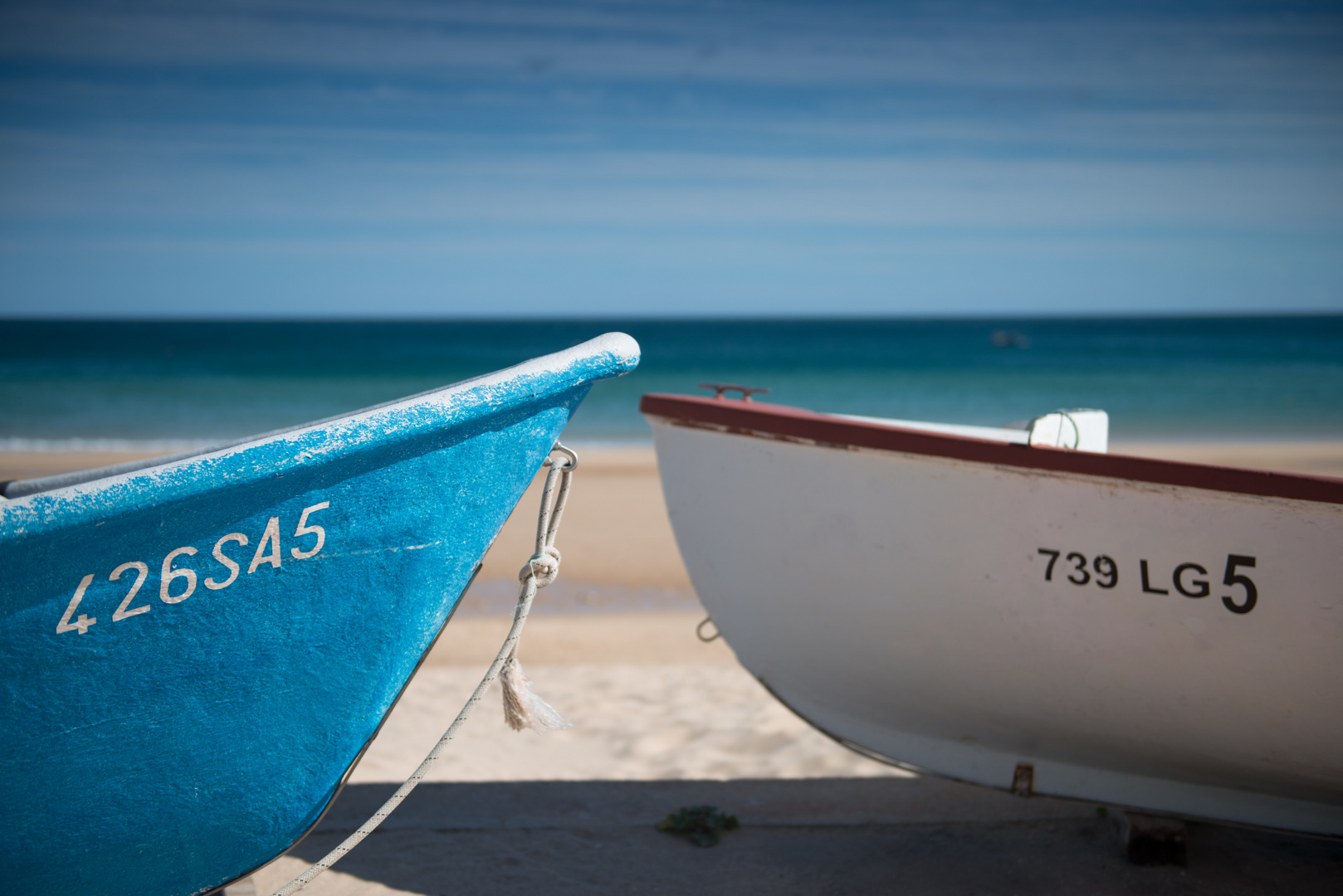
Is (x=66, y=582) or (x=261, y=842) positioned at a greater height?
(x=66, y=582)

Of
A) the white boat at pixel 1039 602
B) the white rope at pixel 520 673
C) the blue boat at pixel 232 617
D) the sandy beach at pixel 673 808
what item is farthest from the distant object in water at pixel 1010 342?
the blue boat at pixel 232 617

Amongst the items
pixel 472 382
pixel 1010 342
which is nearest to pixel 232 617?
pixel 472 382

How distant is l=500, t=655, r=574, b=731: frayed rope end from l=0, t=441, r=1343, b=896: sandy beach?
0.81 meters

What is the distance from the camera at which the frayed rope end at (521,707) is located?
211 centimetres

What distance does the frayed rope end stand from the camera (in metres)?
2.11

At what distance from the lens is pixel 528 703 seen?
2.11 meters

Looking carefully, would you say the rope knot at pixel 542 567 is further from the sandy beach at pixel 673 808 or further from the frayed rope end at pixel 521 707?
the sandy beach at pixel 673 808

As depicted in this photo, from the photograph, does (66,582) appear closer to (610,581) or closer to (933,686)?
(933,686)

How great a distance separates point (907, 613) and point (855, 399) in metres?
24.2

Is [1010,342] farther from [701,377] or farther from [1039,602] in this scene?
[1039,602]

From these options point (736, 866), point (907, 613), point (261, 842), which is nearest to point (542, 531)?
point (261, 842)

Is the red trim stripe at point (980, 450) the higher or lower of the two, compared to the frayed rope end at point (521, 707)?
higher

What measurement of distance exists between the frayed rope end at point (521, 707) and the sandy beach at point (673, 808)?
0.81 metres

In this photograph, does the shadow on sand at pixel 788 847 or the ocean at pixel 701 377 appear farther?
the ocean at pixel 701 377
